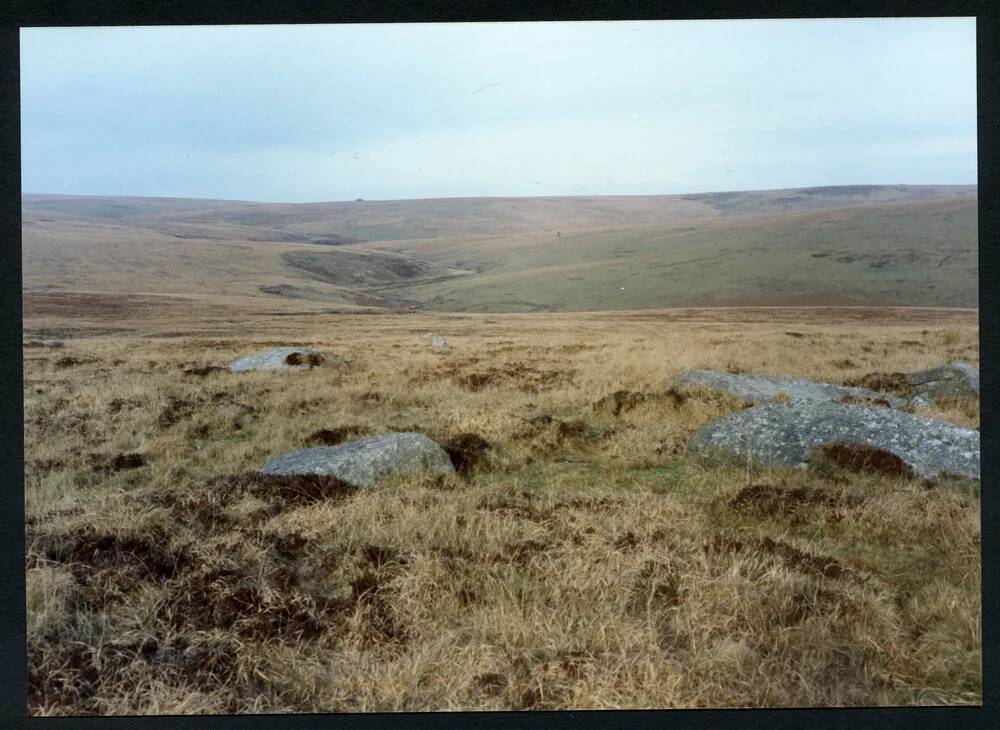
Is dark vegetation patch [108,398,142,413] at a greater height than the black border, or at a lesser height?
lesser

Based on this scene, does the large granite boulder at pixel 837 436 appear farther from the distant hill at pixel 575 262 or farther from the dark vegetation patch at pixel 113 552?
the distant hill at pixel 575 262

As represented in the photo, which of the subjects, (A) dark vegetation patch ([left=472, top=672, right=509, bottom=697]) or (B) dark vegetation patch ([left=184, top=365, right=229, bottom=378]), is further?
(B) dark vegetation patch ([left=184, top=365, right=229, bottom=378])

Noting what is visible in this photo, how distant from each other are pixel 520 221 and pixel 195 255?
275 feet

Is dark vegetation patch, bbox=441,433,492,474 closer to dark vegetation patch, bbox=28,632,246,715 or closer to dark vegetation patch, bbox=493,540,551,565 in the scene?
dark vegetation patch, bbox=493,540,551,565

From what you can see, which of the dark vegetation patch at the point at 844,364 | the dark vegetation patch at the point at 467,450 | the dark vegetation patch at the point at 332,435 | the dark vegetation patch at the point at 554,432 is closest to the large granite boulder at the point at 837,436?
the dark vegetation patch at the point at 554,432

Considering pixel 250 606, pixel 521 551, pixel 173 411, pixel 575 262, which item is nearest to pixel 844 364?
pixel 521 551

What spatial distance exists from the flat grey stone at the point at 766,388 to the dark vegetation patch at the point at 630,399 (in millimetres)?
348

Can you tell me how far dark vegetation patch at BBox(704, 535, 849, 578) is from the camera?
15.5ft

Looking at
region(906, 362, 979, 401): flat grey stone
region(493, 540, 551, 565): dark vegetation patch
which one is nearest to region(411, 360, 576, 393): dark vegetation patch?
region(906, 362, 979, 401): flat grey stone

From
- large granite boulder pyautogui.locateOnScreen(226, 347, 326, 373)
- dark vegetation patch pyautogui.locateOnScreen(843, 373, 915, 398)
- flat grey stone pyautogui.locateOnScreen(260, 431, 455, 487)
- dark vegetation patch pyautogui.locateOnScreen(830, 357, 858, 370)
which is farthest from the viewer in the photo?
dark vegetation patch pyautogui.locateOnScreen(830, 357, 858, 370)

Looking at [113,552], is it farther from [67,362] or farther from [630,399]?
[67,362]

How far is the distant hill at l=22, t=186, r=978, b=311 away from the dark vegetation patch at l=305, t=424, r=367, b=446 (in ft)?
88.7

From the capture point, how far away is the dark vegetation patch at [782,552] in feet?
15.5

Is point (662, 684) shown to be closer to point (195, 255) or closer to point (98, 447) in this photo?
point (98, 447)
